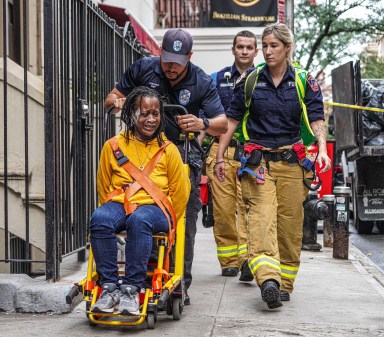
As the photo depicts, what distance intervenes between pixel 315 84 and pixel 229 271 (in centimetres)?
221

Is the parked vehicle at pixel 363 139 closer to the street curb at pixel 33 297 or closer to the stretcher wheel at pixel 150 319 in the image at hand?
the street curb at pixel 33 297

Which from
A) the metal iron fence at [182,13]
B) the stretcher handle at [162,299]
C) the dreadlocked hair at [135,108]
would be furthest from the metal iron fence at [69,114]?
the metal iron fence at [182,13]

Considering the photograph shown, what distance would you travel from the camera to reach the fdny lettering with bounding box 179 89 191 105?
21.2 ft

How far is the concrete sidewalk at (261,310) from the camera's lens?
19.1 ft

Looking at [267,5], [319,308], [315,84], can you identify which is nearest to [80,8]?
[315,84]

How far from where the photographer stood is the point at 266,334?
5.73 m

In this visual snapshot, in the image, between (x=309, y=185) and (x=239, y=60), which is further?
(x=239, y=60)

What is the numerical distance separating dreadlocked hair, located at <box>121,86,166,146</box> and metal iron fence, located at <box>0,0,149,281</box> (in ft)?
1.26

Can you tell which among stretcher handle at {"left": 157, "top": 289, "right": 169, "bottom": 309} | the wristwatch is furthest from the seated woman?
the wristwatch

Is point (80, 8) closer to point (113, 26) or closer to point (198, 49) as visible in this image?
point (113, 26)

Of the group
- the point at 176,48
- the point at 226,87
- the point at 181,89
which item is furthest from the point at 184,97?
the point at 226,87

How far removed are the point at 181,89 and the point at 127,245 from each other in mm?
1356

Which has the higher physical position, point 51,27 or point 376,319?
point 51,27

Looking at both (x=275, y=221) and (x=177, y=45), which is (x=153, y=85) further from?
(x=275, y=221)
